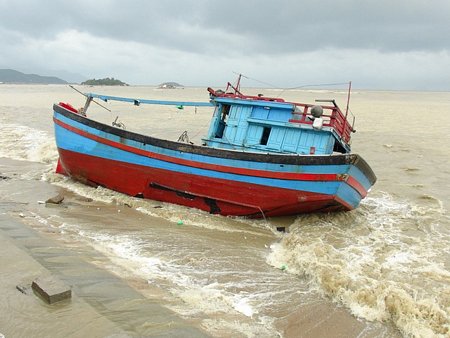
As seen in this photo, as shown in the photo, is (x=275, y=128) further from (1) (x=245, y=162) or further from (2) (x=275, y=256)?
(2) (x=275, y=256)

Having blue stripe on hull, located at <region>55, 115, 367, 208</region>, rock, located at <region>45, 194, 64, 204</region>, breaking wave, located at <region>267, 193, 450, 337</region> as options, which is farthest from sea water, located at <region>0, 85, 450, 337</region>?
blue stripe on hull, located at <region>55, 115, 367, 208</region>

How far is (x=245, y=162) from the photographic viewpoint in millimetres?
10047

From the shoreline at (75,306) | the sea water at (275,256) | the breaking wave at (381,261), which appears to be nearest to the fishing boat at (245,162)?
the sea water at (275,256)

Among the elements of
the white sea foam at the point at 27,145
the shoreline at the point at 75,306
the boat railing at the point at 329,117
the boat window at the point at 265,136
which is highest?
the boat railing at the point at 329,117

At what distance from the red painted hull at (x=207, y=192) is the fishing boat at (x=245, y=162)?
1.0 inches

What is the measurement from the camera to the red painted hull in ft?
33.2

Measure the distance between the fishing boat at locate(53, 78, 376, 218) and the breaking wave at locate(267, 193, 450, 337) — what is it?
0.79 meters

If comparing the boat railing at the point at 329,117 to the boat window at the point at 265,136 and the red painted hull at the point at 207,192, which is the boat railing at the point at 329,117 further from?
the red painted hull at the point at 207,192

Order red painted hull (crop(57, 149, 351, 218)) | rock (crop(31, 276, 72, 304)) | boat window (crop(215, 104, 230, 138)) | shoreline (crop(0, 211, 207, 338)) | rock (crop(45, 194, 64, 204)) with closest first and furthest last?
shoreline (crop(0, 211, 207, 338))
rock (crop(31, 276, 72, 304))
red painted hull (crop(57, 149, 351, 218))
rock (crop(45, 194, 64, 204))
boat window (crop(215, 104, 230, 138))

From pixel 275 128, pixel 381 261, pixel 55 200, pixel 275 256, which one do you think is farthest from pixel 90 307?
pixel 275 128

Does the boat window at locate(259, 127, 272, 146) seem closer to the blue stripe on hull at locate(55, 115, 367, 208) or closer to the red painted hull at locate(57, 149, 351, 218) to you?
the blue stripe on hull at locate(55, 115, 367, 208)

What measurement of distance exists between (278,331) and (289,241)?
368cm

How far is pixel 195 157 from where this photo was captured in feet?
34.5

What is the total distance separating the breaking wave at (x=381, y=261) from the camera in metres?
5.96
